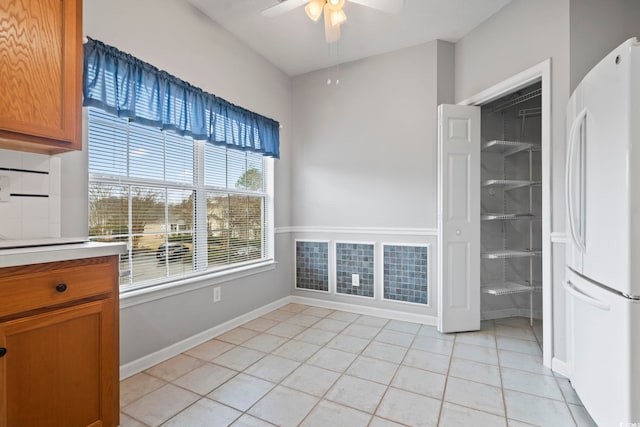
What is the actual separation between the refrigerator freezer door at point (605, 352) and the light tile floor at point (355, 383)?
25 centimetres

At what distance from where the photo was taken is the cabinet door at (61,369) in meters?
1.15

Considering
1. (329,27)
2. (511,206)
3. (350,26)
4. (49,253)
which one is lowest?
(49,253)

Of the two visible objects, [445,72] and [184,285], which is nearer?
[184,285]

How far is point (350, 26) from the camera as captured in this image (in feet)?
9.19

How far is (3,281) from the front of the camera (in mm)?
1118

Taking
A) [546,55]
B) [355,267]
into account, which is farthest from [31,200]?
[546,55]

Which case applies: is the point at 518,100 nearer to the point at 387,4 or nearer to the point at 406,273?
the point at 387,4

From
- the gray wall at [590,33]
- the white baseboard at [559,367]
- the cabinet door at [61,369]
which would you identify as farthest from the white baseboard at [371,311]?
the cabinet door at [61,369]

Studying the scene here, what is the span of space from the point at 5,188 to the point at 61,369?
95 cm

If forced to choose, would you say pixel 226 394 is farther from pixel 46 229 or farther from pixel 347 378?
pixel 46 229

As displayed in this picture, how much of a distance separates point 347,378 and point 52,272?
5.67 ft

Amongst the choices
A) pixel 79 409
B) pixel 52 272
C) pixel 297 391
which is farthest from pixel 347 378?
pixel 52 272

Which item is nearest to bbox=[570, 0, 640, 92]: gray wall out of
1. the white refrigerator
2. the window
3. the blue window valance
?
the white refrigerator

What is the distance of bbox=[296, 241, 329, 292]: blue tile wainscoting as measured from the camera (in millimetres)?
3629
